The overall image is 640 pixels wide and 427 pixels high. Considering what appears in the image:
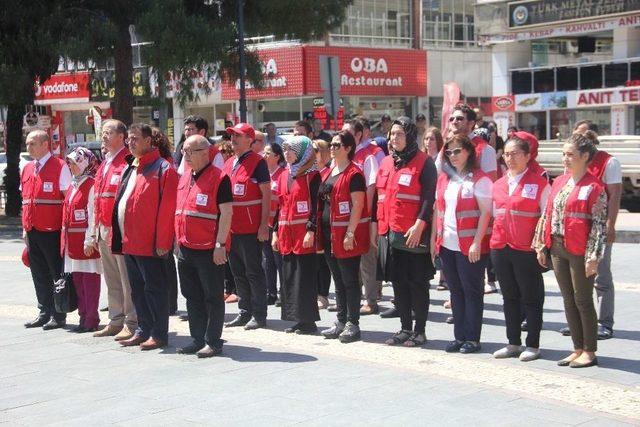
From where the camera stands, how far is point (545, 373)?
7.44 m

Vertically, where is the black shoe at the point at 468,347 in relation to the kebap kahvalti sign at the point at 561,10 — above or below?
below

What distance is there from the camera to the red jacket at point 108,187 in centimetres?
923

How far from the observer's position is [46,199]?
10070 millimetres

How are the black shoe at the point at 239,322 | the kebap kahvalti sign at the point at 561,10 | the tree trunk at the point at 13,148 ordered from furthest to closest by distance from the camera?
the kebap kahvalti sign at the point at 561,10
the tree trunk at the point at 13,148
the black shoe at the point at 239,322

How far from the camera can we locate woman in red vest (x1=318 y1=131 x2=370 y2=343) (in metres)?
8.94

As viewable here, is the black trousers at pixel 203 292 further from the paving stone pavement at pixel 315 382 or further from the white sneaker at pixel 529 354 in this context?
the white sneaker at pixel 529 354

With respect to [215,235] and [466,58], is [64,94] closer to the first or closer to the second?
[466,58]

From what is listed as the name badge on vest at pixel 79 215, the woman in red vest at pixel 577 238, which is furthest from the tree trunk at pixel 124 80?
the woman in red vest at pixel 577 238

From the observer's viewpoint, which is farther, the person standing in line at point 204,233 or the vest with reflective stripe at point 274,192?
the vest with reflective stripe at point 274,192

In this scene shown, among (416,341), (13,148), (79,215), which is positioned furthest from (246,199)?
(13,148)

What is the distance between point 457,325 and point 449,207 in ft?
3.26

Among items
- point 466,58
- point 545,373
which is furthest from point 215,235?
point 466,58

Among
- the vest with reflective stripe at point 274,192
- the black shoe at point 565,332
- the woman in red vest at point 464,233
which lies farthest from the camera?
the vest with reflective stripe at point 274,192

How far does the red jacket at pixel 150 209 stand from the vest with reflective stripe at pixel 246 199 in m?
1.16
